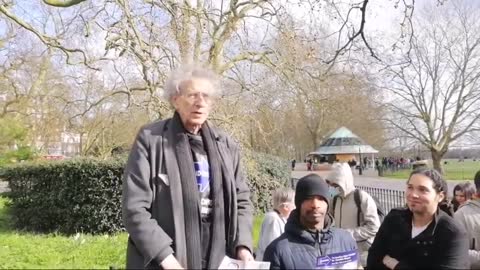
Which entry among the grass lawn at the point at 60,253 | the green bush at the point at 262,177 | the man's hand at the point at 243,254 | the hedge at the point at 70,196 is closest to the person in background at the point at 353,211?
the man's hand at the point at 243,254

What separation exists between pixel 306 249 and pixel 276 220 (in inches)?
81.2

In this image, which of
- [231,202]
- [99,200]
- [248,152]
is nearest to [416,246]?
[231,202]

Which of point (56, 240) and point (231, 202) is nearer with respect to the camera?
point (231, 202)

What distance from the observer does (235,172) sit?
2994 millimetres

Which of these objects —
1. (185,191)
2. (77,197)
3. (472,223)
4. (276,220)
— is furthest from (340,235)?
(77,197)

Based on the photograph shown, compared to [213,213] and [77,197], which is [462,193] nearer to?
[213,213]

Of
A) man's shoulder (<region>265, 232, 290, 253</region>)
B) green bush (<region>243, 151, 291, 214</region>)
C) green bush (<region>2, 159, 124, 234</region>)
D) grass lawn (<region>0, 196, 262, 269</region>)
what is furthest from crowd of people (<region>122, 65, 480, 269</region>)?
green bush (<region>243, 151, 291, 214</region>)

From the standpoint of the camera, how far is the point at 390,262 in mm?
3260

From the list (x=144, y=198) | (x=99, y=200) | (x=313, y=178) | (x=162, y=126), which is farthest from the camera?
(x=99, y=200)

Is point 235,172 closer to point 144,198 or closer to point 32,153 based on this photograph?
point 144,198

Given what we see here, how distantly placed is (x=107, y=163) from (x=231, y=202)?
23.1 ft

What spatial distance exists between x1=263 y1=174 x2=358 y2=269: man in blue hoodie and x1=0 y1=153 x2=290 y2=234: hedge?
6877mm

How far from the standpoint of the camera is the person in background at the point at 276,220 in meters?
4.88

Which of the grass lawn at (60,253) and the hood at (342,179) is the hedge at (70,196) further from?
the hood at (342,179)
